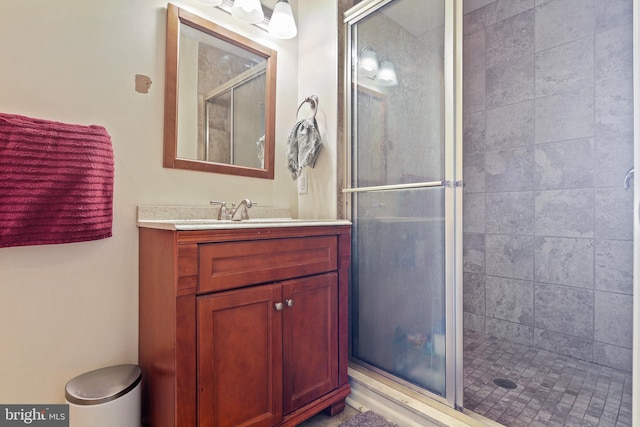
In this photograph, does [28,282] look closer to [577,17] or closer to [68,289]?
[68,289]

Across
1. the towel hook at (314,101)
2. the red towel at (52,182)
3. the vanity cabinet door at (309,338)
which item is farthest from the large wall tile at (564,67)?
the red towel at (52,182)

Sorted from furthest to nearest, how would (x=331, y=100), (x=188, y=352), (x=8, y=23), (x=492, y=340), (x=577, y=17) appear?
(x=492, y=340) < (x=577, y=17) < (x=331, y=100) < (x=8, y=23) < (x=188, y=352)

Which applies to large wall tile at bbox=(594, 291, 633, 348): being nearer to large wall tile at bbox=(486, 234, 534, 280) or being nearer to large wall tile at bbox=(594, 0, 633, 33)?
large wall tile at bbox=(486, 234, 534, 280)

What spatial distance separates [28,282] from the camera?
1.15 m

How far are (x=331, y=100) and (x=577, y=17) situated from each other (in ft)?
5.38

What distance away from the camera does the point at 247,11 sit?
5.31 feet

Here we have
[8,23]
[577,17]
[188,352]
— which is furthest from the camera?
[577,17]

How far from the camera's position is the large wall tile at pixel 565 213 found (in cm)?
189

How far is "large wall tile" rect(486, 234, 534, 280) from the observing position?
2.14 meters

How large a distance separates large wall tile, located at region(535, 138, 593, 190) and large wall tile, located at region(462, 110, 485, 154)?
387mm

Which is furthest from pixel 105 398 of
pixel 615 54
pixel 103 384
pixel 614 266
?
pixel 615 54

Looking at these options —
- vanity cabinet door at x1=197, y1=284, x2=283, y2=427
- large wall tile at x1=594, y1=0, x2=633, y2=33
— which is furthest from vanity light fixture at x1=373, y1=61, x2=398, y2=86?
large wall tile at x1=594, y1=0, x2=633, y2=33

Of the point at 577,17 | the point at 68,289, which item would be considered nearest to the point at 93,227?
the point at 68,289

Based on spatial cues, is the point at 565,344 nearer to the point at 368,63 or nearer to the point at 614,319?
the point at 614,319
